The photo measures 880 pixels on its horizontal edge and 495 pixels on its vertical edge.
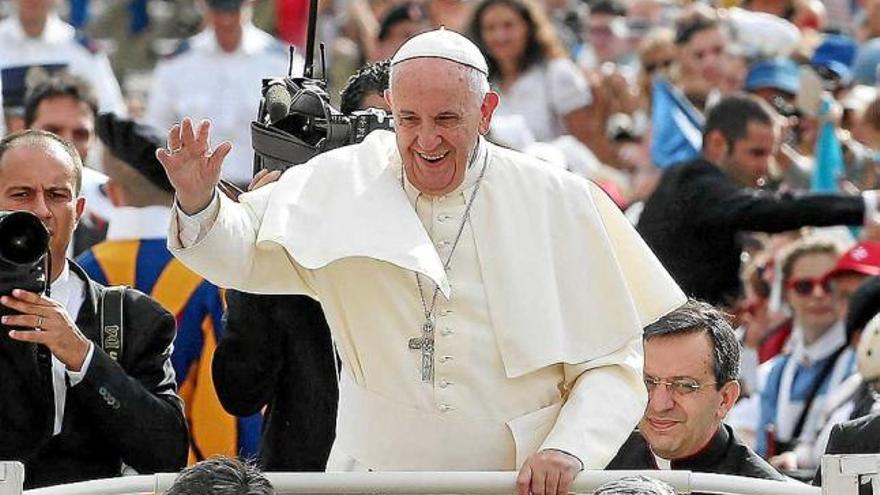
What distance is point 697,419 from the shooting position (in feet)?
22.1

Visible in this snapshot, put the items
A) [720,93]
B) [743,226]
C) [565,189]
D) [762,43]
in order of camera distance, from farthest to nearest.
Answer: [762,43]
[720,93]
[743,226]
[565,189]

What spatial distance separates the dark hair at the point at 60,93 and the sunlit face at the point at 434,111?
397 cm

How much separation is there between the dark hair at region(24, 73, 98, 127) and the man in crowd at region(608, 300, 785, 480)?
344cm

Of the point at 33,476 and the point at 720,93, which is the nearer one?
the point at 33,476

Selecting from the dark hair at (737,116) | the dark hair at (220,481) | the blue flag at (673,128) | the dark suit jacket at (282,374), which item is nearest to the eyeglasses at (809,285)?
the dark hair at (737,116)

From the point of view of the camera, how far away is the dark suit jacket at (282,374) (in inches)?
266

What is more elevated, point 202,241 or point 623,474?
point 202,241

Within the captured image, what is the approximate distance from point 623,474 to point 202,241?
110cm

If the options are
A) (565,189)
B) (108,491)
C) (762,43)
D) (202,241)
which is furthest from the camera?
(762,43)

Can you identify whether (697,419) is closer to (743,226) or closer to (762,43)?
(743,226)

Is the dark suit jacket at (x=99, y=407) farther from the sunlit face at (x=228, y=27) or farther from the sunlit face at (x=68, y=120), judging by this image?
the sunlit face at (x=228, y=27)

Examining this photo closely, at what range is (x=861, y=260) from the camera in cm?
1020

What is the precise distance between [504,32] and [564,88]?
1.88 ft

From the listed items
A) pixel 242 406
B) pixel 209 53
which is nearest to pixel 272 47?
pixel 209 53
